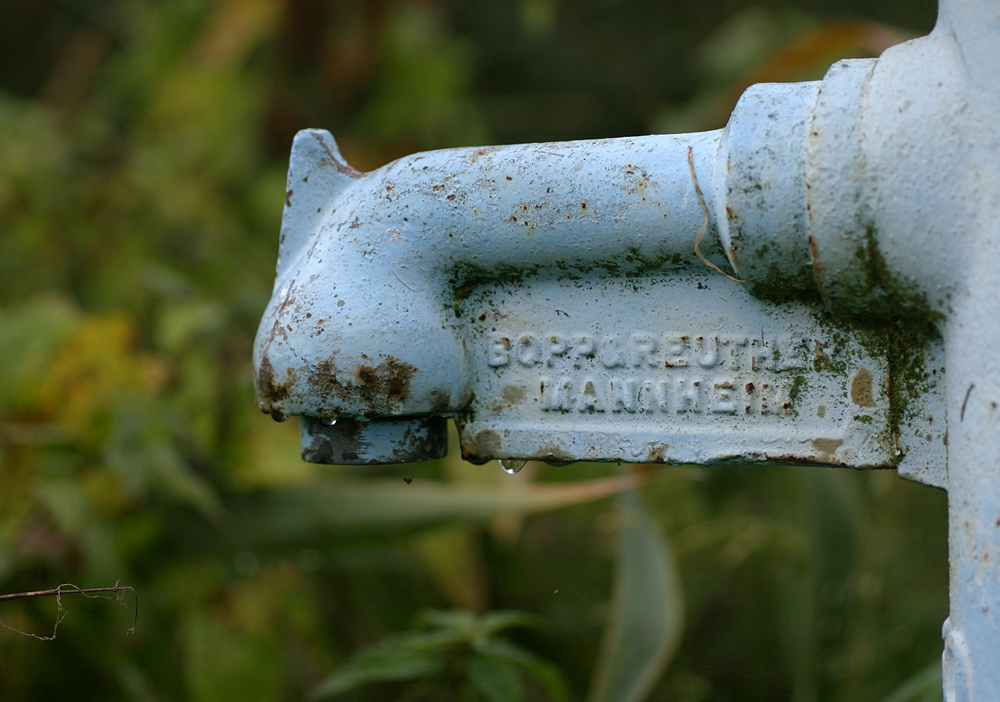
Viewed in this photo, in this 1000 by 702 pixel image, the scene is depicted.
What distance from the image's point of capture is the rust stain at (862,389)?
492 mm

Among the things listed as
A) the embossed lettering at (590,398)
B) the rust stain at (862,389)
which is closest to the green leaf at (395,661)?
the embossed lettering at (590,398)

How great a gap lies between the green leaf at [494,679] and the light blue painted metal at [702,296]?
380mm

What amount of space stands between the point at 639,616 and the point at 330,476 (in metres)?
0.64

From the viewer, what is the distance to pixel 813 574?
3.63 feet

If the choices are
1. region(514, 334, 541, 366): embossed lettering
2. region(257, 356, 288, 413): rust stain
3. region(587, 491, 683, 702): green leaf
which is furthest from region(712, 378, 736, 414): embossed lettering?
region(587, 491, 683, 702): green leaf

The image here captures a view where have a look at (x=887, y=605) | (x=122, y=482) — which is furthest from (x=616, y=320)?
(x=887, y=605)

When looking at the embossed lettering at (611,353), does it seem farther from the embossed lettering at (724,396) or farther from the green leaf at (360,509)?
the green leaf at (360,509)

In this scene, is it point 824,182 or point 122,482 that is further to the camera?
point 122,482

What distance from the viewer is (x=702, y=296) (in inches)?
20.6

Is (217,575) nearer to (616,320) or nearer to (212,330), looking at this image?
(212,330)

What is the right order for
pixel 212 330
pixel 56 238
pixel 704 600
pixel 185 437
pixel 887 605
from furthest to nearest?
1. pixel 56 238
2. pixel 704 600
3. pixel 887 605
4. pixel 212 330
5. pixel 185 437

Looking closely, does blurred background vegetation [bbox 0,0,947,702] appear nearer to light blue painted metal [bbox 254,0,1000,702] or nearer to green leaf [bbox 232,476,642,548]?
green leaf [bbox 232,476,642,548]

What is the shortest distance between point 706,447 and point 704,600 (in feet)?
4.27

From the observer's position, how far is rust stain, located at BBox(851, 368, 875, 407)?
19.4 inches
